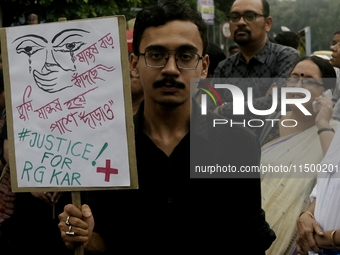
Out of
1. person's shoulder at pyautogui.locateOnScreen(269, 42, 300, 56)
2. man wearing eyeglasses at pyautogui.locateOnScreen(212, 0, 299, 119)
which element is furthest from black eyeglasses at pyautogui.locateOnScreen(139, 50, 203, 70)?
person's shoulder at pyautogui.locateOnScreen(269, 42, 300, 56)

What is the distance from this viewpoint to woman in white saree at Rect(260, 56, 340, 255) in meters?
4.36

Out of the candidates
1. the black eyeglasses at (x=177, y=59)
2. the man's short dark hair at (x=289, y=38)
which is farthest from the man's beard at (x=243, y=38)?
the black eyeglasses at (x=177, y=59)

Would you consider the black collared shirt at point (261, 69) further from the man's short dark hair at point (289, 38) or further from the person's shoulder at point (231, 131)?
the person's shoulder at point (231, 131)

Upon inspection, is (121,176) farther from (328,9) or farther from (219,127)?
(328,9)

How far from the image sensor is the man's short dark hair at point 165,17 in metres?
3.21

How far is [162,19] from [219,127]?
49cm

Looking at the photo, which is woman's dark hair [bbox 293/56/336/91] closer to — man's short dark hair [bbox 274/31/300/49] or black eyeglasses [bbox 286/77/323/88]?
black eyeglasses [bbox 286/77/323/88]

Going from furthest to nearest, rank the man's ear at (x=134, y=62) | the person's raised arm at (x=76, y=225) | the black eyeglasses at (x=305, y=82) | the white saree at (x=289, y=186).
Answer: the black eyeglasses at (x=305, y=82)
the white saree at (x=289, y=186)
the man's ear at (x=134, y=62)
the person's raised arm at (x=76, y=225)

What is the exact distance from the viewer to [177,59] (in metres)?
3.13

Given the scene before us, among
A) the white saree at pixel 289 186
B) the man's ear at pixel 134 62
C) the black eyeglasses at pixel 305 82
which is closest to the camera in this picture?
the man's ear at pixel 134 62

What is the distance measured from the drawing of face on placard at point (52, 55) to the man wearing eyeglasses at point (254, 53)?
2.48 meters

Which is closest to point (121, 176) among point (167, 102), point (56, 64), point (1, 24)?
point (167, 102)

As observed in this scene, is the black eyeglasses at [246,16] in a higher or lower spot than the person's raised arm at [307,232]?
higher

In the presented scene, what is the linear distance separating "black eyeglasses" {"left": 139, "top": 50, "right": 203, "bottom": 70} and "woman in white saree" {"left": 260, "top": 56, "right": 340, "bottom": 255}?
136 cm
